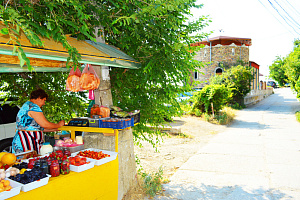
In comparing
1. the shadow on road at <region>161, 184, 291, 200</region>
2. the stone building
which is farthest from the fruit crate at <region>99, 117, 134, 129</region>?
the stone building

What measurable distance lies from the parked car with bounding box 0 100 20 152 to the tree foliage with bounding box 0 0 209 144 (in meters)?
3.17

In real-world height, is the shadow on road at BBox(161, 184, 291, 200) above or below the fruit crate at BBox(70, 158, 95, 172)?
below

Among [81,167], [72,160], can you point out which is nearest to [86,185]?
[81,167]

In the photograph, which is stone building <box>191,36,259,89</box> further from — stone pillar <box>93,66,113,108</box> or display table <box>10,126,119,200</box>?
display table <box>10,126,119,200</box>

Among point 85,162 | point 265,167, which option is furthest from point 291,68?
point 85,162

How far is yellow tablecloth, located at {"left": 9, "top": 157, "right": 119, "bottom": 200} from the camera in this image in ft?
10.1

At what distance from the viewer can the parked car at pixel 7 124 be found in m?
6.64

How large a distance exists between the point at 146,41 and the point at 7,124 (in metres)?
4.55

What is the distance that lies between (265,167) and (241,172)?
84 centimetres

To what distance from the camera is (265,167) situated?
22.2 feet

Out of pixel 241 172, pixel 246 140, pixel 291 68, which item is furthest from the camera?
pixel 291 68

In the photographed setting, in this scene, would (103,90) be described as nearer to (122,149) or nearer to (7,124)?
(122,149)

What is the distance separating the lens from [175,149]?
9250 millimetres

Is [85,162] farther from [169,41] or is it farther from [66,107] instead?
[66,107]
